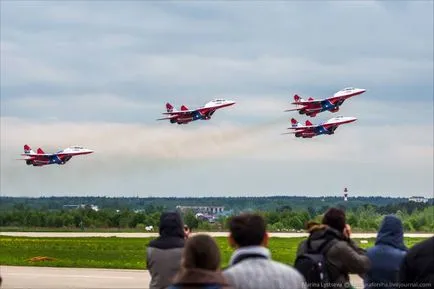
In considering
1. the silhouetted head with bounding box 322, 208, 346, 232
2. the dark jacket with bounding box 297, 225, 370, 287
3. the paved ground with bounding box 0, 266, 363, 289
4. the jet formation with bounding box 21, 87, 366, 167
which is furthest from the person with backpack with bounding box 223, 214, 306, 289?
the jet formation with bounding box 21, 87, 366, 167

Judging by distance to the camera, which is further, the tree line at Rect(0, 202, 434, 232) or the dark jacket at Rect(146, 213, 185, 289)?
the tree line at Rect(0, 202, 434, 232)

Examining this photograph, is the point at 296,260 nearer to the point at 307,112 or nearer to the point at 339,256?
the point at 339,256

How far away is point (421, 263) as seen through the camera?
341 inches

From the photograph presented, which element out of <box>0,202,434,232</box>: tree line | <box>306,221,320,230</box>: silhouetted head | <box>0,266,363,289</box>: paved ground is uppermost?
<box>306,221,320,230</box>: silhouetted head

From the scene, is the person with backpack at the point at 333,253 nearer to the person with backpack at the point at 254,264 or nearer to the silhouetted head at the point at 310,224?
the silhouetted head at the point at 310,224

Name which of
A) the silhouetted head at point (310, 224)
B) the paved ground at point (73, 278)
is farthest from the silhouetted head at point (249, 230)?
the paved ground at point (73, 278)

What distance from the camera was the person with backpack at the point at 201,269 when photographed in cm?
693

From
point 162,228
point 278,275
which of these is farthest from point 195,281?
point 162,228

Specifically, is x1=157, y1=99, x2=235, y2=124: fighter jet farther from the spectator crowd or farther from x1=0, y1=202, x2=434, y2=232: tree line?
the spectator crowd

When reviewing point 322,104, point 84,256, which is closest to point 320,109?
point 322,104

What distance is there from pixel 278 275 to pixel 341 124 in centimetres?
7266

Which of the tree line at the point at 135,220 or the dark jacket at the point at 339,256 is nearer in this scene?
the dark jacket at the point at 339,256

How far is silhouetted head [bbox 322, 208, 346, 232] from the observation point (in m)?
10.7

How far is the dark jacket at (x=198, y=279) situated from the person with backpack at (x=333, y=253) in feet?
10.6
